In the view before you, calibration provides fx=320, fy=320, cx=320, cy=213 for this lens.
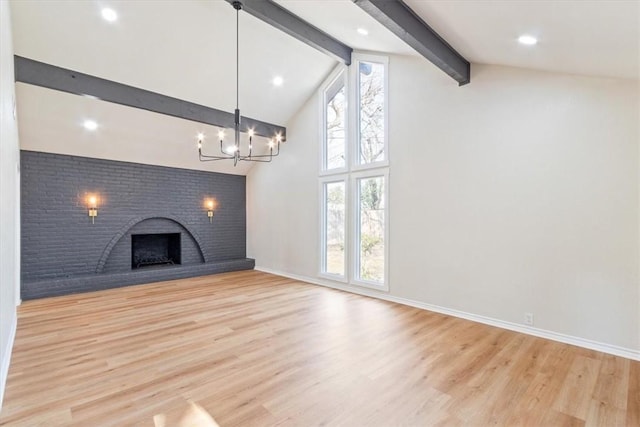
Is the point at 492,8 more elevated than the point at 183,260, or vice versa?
the point at 492,8

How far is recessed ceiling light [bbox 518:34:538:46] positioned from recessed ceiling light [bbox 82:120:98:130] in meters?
6.10

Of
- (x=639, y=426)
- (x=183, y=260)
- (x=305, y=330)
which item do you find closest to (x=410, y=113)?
(x=305, y=330)

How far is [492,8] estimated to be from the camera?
2.40 metres

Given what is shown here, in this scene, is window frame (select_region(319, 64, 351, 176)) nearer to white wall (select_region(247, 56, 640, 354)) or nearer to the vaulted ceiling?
the vaulted ceiling

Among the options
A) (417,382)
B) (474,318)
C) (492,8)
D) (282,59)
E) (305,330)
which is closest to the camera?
(492,8)

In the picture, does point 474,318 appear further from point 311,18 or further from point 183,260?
point 183,260

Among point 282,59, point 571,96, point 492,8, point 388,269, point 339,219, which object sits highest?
point 282,59

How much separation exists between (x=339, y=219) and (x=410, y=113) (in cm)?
225

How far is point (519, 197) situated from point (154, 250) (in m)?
7.26

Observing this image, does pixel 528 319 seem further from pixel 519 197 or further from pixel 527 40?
pixel 527 40

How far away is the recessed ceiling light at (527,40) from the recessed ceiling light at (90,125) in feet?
20.0

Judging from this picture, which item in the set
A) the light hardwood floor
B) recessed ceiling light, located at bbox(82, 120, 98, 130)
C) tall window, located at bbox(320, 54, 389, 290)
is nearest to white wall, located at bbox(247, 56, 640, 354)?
tall window, located at bbox(320, 54, 389, 290)

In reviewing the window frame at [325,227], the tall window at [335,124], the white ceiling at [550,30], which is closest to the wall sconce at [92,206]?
the window frame at [325,227]

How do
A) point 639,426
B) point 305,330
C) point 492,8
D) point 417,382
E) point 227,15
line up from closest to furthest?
point 639,426, point 492,8, point 417,382, point 305,330, point 227,15
